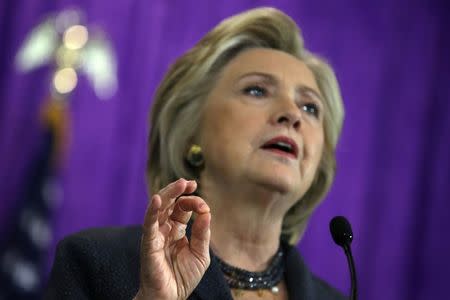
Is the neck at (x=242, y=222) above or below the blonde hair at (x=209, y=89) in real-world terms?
below

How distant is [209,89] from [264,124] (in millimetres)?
233

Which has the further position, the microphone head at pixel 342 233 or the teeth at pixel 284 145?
the teeth at pixel 284 145

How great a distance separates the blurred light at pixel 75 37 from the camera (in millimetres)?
3609

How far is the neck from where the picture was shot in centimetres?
156

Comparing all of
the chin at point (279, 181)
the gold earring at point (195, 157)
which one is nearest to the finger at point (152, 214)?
the chin at point (279, 181)

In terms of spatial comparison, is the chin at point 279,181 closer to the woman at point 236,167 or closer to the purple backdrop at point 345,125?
the woman at point 236,167

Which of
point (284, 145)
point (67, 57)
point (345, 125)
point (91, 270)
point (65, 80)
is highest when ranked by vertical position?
point (284, 145)

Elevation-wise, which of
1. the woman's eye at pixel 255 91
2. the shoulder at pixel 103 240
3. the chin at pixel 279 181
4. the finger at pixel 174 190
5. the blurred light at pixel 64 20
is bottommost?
the shoulder at pixel 103 240

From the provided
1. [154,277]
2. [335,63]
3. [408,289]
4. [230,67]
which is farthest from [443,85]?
[154,277]

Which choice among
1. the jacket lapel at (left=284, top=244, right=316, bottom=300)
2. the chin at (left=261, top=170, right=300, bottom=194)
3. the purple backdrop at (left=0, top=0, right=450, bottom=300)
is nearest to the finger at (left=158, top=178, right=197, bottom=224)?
the chin at (left=261, top=170, right=300, bottom=194)

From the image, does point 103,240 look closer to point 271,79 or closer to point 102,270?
point 102,270

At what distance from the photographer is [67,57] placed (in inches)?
142

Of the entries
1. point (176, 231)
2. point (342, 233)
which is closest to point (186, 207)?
point (176, 231)

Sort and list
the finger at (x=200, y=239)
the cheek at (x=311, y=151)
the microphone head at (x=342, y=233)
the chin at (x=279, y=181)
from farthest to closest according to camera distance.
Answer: the cheek at (x=311, y=151) → the chin at (x=279, y=181) → the microphone head at (x=342, y=233) → the finger at (x=200, y=239)
